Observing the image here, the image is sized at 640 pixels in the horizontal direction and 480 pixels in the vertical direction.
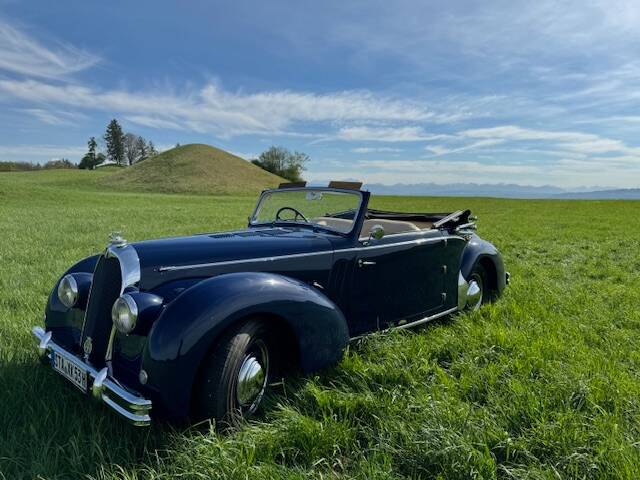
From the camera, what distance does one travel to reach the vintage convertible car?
7.68 feet

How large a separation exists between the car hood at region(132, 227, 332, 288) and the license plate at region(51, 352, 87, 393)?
602 millimetres

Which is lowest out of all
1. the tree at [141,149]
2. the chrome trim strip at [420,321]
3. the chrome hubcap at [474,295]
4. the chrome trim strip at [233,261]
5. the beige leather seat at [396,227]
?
the chrome trim strip at [420,321]

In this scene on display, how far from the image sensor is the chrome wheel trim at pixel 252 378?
2547mm

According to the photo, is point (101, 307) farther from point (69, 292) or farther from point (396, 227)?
point (396, 227)

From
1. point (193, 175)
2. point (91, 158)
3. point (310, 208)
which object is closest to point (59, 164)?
point (91, 158)

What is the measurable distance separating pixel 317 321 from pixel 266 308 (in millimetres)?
456

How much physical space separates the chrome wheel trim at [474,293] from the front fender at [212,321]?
2.51 metres

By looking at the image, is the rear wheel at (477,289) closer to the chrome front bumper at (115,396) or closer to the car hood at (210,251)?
the car hood at (210,251)

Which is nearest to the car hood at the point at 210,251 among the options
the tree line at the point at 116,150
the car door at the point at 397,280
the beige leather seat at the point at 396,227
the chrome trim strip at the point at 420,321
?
the car door at the point at 397,280

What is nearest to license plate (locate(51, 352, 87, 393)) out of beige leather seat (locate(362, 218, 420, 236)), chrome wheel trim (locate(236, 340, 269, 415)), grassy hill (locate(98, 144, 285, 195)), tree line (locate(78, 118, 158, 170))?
chrome wheel trim (locate(236, 340, 269, 415))

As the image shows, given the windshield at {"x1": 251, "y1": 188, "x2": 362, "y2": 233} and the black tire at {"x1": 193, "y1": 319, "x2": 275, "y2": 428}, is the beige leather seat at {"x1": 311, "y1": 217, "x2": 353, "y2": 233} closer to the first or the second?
the windshield at {"x1": 251, "y1": 188, "x2": 362, "y2": 233}

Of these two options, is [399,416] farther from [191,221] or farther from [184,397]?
[191,221]

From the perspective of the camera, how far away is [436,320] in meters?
4.65

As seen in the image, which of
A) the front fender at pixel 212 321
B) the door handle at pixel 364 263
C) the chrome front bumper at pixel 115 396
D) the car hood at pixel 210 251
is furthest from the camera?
the door handle at pixel 364 263
